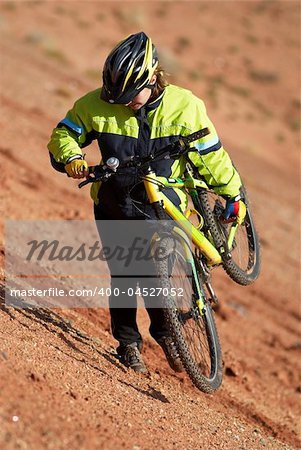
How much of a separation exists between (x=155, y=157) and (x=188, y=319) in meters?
1.22

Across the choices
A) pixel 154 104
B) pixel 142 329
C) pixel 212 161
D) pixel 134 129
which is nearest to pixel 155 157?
pixel 134 129

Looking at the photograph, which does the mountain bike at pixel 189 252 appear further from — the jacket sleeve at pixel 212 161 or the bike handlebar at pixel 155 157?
the jacket sleeve at pixel 212 161

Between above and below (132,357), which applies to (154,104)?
above

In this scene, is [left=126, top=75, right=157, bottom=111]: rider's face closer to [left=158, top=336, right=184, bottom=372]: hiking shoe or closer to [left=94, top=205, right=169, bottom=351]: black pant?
[left=94, top=205, right=169, bottom=351]: black pant

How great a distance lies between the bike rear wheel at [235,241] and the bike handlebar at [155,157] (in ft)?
2.15

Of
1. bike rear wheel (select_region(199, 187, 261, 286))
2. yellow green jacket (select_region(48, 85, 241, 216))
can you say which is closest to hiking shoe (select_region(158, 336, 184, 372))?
bike rear wheel (select_region(199, 187, 261, 286))

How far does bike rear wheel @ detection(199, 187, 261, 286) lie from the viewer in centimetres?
621

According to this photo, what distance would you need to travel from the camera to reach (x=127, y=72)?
536cm

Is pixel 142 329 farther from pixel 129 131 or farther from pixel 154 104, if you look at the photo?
pixel 154 104

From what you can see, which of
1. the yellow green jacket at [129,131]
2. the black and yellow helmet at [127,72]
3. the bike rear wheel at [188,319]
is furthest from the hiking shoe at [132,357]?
the black and yellow helmet at [127,72]

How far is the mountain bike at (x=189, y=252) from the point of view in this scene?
220 inches

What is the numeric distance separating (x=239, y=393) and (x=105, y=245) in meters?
2.54

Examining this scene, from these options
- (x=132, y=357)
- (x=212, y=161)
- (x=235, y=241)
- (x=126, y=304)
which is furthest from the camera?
(x=235, y=241)

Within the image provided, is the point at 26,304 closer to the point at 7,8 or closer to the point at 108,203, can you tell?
the point at 108,203
